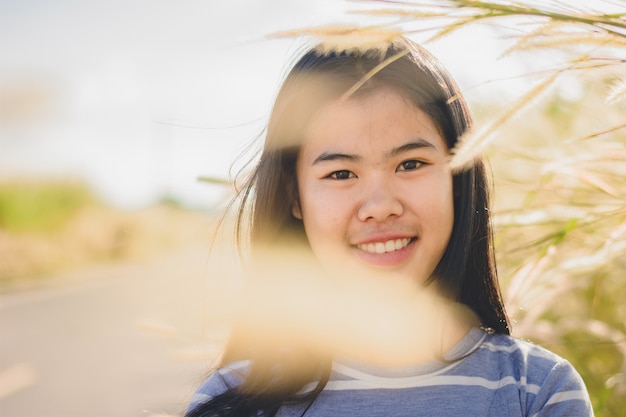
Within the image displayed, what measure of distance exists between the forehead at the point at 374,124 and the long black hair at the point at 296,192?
0.07 feet

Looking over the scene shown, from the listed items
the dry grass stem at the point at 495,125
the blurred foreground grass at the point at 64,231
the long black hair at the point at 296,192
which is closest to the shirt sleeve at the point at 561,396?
the long black hair at the point at 296,192

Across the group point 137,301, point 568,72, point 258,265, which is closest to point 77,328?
point 137,301

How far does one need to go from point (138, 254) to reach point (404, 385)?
1354 centimetres

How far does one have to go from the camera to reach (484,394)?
136 centimetres

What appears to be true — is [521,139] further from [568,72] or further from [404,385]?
[568,72]

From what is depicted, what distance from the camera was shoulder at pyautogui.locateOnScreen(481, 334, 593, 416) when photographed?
4.22 feet

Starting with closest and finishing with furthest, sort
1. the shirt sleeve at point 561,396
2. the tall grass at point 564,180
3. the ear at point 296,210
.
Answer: the tall grass at point 564,180 < the shirt sleeve at point 561,396 < the ear at point 296,210

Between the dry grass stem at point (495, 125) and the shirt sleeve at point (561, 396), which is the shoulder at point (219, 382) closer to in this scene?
the shirt sleeve at point (561, 396)

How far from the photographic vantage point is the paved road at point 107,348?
173cm

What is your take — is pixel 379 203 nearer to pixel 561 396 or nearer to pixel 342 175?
pixel 342 175

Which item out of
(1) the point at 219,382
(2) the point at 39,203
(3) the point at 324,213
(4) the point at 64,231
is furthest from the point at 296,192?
(2) the point at 39,203

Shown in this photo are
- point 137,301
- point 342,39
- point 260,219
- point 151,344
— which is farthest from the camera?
point 137,301

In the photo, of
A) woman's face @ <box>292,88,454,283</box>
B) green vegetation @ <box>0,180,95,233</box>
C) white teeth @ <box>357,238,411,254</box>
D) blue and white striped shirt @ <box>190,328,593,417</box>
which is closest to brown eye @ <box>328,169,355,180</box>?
woman's face @ <box>292,88,454,283</box>

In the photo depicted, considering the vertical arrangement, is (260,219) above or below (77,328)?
above
